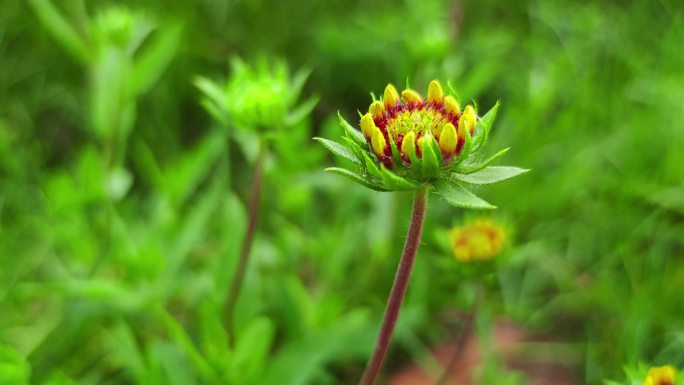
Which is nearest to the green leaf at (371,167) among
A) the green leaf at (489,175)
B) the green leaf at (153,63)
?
the green leaf at (489,175)

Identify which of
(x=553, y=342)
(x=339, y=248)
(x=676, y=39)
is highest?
(x=676, y=39)

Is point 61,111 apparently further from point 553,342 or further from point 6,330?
point 553,342

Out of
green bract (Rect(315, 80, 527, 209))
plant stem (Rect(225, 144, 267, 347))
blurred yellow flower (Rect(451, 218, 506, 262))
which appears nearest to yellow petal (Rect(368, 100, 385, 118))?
green bract (Rect(315, 80, 527, 209))

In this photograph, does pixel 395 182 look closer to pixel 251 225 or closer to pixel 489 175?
pixel 489 175

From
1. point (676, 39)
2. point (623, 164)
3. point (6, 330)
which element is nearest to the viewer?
point (6, 330)

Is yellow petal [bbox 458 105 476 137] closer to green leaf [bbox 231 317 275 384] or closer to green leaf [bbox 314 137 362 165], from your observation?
green leaf [bbox 314 137 362 165]

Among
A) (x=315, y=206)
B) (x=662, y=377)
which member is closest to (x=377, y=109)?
(x=662, y=377)

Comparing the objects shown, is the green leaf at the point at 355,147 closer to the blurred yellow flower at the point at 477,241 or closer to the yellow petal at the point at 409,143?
the yellow petal at the point at 409,143

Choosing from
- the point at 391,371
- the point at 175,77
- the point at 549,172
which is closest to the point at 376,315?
the point at 391,371
